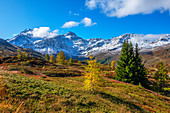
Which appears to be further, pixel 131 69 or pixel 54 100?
pixel 131 69

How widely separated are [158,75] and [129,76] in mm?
12882

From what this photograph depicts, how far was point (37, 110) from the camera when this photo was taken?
23.1 feet

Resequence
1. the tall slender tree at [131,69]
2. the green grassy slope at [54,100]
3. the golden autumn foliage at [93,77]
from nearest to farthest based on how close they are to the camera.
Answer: the green grassy slope at [54,100]
the golden autumn foliage at [93,77]
the tall slender tree at [131,69]

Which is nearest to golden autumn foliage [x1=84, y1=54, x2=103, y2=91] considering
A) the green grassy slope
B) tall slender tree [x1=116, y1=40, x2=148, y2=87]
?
the green grassy slope

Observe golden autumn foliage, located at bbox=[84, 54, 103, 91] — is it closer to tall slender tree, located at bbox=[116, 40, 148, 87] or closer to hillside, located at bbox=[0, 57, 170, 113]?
hillside, located at bbox=[0, 57, 170, 113]

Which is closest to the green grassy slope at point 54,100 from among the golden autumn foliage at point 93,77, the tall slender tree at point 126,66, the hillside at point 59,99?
the hillside at point 59,99

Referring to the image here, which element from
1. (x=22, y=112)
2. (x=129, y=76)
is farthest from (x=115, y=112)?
(x=129, y=76)

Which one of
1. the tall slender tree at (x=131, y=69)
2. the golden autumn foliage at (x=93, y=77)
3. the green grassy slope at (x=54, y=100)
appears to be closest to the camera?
the green grassy slope at (x=54, y=100)

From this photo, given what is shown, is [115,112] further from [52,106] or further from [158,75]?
[158,75]

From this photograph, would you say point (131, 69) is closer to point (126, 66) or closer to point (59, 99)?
point (126, 66)

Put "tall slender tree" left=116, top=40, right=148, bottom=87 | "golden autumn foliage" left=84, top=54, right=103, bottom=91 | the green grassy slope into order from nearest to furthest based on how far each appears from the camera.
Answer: the green grassy slope → "golden autumn foliage" left=84, top=54, right=103, bottom=91 → "tall slender tree" left=116, top=40, right=148, bottom=87

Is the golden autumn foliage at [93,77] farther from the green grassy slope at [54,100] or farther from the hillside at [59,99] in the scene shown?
the green grassy slope at [54,100]

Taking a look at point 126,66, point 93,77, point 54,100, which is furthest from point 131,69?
point 54,100

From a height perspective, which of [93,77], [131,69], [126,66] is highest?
[126,66]
